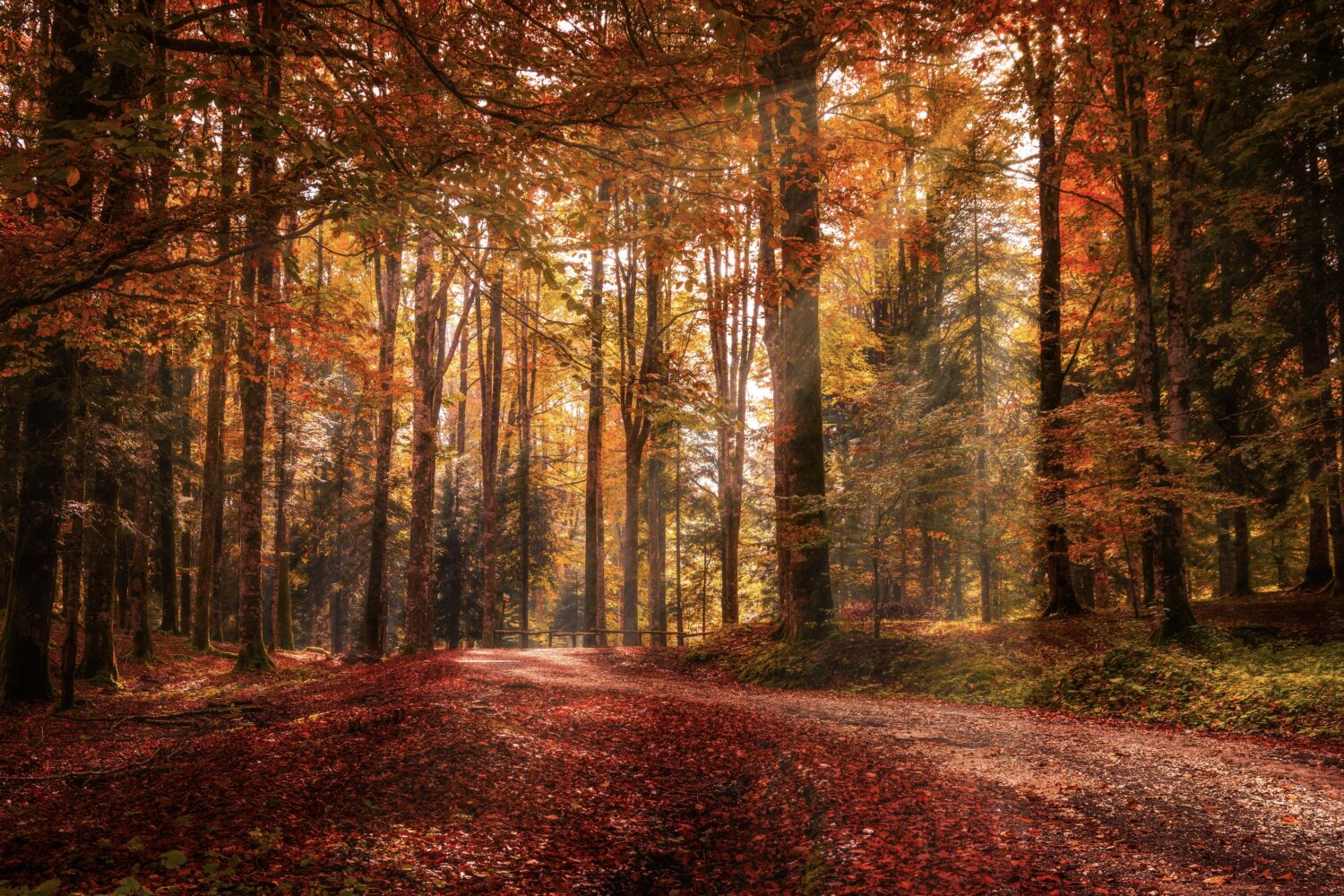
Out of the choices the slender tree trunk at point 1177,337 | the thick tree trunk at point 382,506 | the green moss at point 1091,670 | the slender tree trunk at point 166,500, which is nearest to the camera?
the green moss at point 1091,670

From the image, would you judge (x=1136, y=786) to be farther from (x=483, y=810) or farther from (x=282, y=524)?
(x=282, y=524)

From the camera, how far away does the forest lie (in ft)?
14.7

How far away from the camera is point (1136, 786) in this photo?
16.6 feet

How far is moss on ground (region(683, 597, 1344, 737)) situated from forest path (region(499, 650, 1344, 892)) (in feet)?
3.13

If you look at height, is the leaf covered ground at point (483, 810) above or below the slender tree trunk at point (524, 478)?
below

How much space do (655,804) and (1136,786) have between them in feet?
11.2

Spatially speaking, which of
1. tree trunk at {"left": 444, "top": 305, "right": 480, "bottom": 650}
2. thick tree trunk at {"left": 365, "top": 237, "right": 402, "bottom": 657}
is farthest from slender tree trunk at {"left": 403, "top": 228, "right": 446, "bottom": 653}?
tree trunk at {"left": 444, "top": 305, "right": 480, "bottom": 650}

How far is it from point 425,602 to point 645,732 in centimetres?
1025

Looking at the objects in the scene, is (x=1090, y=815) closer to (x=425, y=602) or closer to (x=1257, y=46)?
(x=1257, y=46)

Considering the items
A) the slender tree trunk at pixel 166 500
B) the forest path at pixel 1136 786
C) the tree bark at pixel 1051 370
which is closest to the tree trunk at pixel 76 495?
the slender tree trunk at pixel 166 500

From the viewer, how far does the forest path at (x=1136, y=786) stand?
3720 millimetres

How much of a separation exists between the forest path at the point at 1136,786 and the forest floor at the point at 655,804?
24 mm

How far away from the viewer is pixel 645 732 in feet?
23.9

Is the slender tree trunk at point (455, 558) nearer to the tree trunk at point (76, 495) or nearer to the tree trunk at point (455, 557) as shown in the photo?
the tree trunk at point (455, 557)
